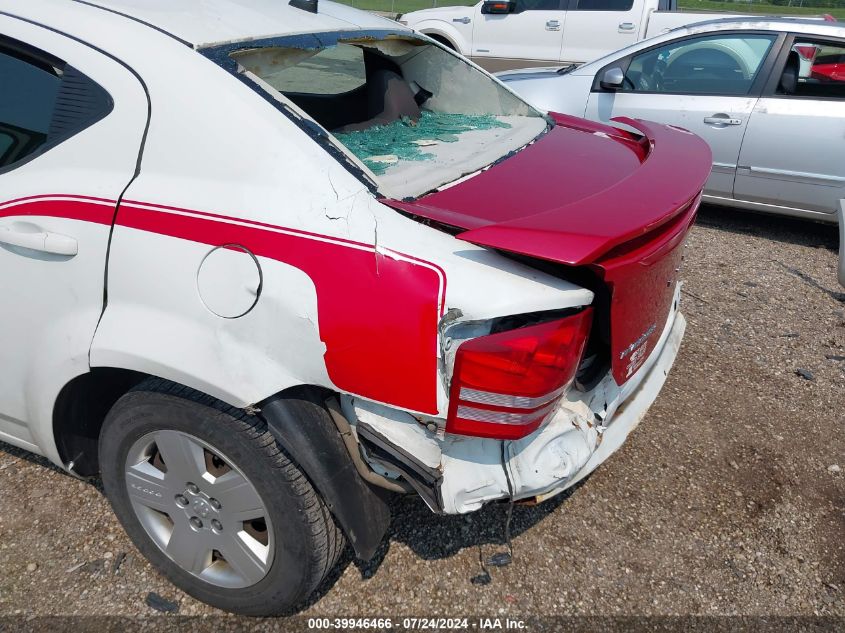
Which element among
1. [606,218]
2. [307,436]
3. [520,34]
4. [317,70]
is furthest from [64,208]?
[520,34]

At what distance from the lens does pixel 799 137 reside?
4855 mm

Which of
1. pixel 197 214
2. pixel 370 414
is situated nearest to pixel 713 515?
pixel 370 414

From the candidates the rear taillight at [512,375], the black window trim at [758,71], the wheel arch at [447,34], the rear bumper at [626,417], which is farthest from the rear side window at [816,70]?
the wheel arch at [447,34]

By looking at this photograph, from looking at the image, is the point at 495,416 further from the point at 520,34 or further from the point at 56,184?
the point at 520,34

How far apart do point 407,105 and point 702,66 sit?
338 centimetres

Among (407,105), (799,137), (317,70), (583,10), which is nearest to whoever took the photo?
(407,105)

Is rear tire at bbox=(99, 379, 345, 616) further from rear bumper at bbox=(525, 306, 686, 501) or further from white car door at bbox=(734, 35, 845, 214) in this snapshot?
white car door at bbox=(734, 35, 845, 214)

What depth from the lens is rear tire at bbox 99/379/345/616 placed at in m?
1.76

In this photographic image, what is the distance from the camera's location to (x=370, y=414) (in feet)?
5.48

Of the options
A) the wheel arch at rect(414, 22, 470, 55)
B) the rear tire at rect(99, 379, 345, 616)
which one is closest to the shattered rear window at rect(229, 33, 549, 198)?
the rear tire at rect(99, 379, 345, 616)

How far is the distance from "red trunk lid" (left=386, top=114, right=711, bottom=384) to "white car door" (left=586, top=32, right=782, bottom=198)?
2.93 metres

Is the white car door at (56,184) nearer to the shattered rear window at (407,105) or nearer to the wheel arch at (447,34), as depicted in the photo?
the shattered rear window at (407,105)

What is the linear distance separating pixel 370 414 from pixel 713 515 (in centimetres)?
156

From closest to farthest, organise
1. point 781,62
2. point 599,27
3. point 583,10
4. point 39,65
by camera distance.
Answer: point 39,65 < point 781,62 < point 599,27 < point 583,10
